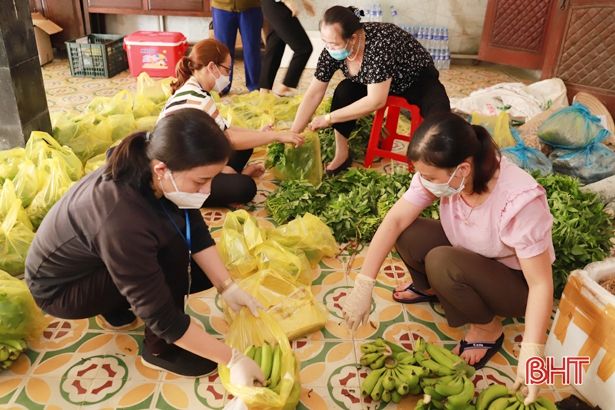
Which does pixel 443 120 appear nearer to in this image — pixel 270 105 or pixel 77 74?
pixel 270 105

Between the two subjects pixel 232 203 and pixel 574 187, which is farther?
pixel 232 203

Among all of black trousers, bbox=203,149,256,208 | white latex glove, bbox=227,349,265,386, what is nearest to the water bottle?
black trousers, bbox=203,149,256,208

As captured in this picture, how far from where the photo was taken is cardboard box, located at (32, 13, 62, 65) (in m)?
5.33

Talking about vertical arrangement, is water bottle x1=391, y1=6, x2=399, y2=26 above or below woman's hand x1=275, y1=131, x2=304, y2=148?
above

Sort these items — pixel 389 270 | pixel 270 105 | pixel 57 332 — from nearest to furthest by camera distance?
pixel 57 332 < pixel 389 270 < pixel 270 105

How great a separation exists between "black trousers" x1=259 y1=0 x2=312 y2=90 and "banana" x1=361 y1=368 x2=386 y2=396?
2941 millimetres

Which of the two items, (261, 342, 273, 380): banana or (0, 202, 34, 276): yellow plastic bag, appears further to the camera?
(0, 202, 34, 276): yellow plastic bag

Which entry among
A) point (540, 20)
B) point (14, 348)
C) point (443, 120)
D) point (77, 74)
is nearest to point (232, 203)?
point (14, 348)

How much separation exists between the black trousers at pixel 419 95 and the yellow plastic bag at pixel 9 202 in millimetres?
1751

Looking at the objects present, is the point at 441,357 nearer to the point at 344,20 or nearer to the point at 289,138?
the point at 289,138

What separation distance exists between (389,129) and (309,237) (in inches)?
53.2

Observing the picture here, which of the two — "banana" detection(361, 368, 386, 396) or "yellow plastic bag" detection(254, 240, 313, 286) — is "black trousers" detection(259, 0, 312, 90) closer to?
"yellow plastic bag" detection(254, 240, 313, 286)

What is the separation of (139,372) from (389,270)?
3.90 ft

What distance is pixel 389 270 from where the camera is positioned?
8.00ft
